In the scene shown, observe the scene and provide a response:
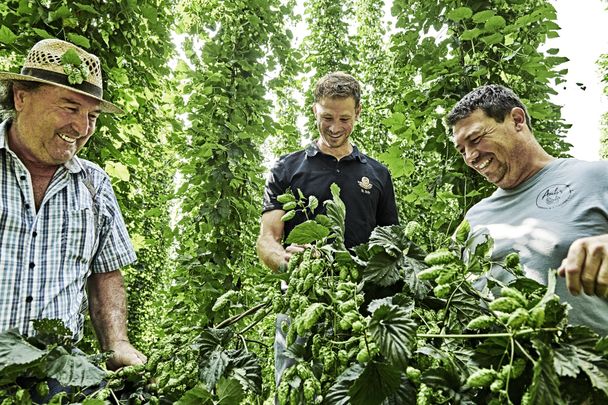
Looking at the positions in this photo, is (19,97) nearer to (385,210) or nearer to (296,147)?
(385,210)

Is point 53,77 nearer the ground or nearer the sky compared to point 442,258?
nearer the sky

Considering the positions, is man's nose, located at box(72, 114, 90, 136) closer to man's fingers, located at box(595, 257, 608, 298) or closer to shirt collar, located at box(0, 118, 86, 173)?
shirt collar, located at box(0, 118, 86, 173)

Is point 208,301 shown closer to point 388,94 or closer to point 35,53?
point 35,53

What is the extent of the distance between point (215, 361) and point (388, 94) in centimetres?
797

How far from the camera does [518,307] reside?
72 centimetres

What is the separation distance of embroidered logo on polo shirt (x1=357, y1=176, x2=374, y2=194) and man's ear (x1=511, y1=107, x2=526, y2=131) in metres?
0.80

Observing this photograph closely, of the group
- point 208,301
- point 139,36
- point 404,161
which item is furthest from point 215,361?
point 208,301

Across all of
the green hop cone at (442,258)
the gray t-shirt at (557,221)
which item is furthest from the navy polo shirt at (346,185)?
the green hop cone at (442,258)

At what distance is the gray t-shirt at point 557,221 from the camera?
1649 millimetres

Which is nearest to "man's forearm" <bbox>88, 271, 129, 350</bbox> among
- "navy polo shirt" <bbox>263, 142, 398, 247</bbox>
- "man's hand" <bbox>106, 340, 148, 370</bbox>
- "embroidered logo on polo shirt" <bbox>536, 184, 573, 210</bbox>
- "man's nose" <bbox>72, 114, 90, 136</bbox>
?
"man's hand" <bbox>106, 340, 148, 370</bbox>

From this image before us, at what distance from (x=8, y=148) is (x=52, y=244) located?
1.36ft

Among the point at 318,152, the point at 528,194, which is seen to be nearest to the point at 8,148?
the point at 318,152

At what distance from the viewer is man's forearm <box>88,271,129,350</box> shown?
72.5 inches

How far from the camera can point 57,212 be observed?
6.14ft
